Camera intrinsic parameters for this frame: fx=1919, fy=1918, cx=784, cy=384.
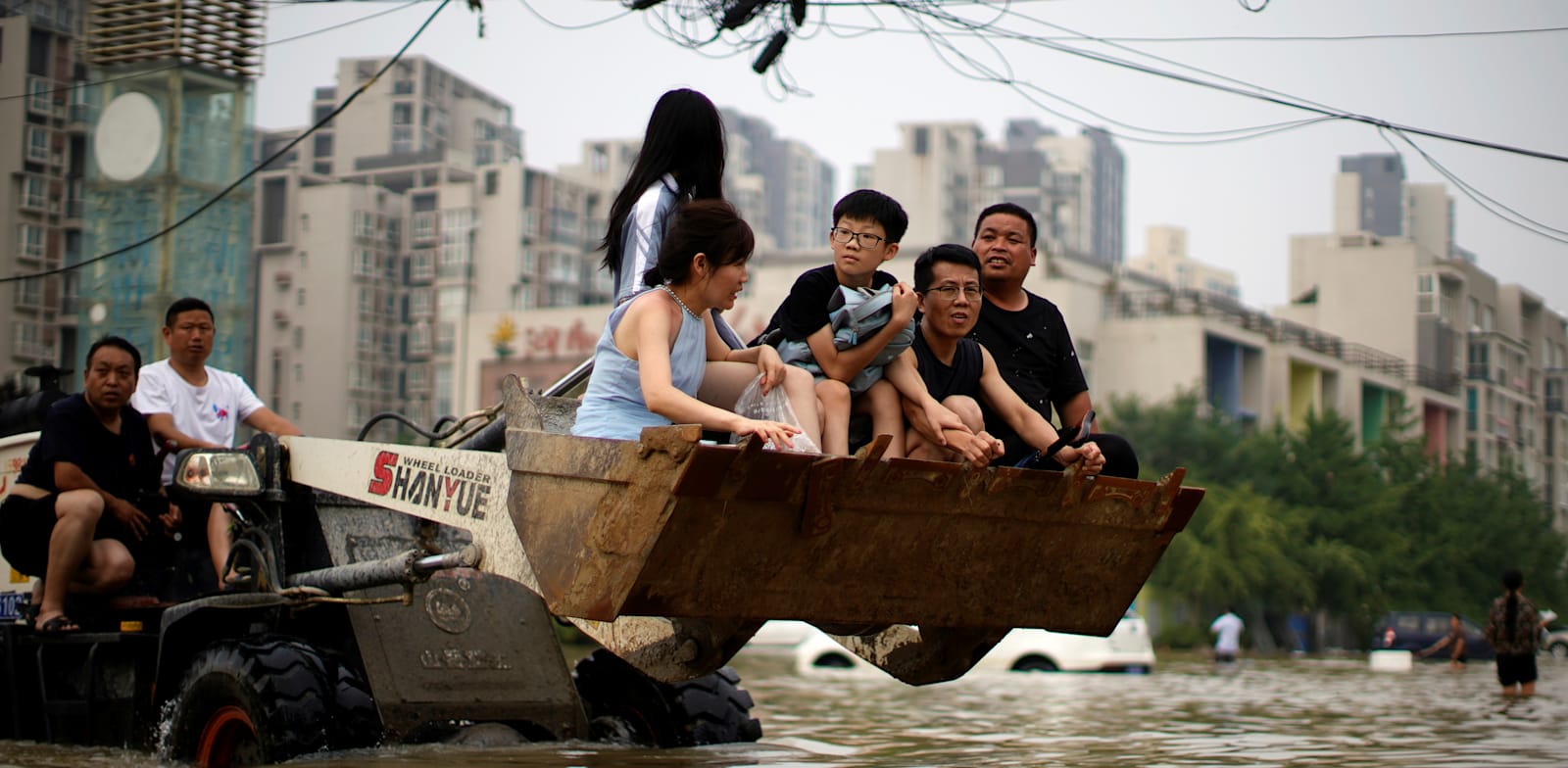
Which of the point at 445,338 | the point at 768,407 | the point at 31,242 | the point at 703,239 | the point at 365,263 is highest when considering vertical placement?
the point at 365,263

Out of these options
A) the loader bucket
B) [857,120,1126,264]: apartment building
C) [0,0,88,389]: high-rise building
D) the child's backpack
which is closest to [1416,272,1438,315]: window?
[857,120,1126,264]: apartment building

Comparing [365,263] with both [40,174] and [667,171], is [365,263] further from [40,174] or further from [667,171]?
[667,171]

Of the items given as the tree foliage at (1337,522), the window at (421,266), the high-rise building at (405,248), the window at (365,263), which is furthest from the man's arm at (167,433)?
the window at (421,266)

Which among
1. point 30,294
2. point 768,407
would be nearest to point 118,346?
point 768,407

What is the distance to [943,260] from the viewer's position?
665cm

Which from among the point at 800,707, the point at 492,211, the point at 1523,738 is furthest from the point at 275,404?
the point at 1523,738

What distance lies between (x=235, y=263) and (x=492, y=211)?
186ft

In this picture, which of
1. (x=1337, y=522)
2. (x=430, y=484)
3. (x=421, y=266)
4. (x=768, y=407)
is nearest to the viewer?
(x=768, y=407)

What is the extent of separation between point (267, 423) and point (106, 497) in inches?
35.9

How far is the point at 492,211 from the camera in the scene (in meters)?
89.9

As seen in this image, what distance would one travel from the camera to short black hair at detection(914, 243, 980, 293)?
6613 mm

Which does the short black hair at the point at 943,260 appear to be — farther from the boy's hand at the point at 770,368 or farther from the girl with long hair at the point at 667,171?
the girl with long hair at the point at 667,171

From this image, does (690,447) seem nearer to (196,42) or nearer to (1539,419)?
(196,42)

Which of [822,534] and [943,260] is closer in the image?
[822,534]
